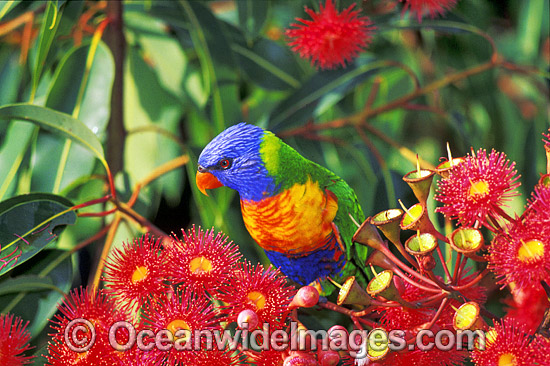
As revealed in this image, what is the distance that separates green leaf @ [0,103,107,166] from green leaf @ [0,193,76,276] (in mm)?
105

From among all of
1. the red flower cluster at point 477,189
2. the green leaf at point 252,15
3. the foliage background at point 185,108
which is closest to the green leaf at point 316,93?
the foliage background at point 185,108

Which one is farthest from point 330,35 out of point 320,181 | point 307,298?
point 307,298

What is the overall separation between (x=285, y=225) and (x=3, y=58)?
113cm

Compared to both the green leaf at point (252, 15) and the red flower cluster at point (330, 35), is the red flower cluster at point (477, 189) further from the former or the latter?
the green leaf at point (252, 15)

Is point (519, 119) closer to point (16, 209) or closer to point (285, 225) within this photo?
point (285, 225)

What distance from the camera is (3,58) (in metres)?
1.58

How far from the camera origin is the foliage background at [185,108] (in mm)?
1018

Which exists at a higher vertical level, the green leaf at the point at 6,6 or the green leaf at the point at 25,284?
the green leaf at the point at 6,6

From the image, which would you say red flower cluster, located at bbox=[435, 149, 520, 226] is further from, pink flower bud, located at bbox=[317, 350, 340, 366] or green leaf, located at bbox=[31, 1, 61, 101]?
green leaf, located at bbox=[31, 1, 61, 101]

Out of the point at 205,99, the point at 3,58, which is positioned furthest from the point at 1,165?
the point at 3,58

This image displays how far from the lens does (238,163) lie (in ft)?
2.65

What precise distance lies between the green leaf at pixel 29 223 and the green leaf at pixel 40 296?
124mm

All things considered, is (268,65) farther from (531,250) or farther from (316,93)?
(531,250)

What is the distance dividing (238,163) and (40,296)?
19.1 inches
